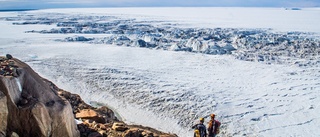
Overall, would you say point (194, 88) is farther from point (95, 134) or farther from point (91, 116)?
point (95, 134)

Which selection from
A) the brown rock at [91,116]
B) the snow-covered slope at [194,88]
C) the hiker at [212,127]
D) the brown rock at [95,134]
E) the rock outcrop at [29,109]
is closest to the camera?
the rock outcrop at [29,109]

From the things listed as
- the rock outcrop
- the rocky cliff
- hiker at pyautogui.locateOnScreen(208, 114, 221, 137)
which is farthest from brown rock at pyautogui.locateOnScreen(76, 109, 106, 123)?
hiker at pyautogui.locateOnScreen(208, 114, 221, 137)

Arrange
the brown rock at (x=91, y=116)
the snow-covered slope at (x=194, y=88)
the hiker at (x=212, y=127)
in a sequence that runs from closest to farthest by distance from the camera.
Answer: the hiker at (x=212, y=127), the brown rock at (x=91, y=116), the snow-covered slope at (x=194, y=88)

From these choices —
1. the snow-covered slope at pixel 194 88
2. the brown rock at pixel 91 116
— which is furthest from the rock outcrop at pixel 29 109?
the snow-covered slope at pixel 194 88

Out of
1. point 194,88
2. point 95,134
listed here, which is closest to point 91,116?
point 95,134

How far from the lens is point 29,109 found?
16.2 ft

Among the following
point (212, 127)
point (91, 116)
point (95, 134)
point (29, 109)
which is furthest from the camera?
point (91, 116)

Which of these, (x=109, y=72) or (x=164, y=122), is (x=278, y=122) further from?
(x=109, y=72)

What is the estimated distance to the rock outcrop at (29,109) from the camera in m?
4.83

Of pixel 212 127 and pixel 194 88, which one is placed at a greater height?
pixel 212 127

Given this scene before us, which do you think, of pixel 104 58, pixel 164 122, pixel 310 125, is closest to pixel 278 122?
pixel 310 125

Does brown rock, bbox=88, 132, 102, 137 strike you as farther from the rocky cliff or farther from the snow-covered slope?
the snow-covered slope

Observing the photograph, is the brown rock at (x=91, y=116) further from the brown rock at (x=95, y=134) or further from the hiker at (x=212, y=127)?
the hiker at (x=212, y=127)

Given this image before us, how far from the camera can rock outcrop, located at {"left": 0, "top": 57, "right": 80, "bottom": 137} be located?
483 cm
